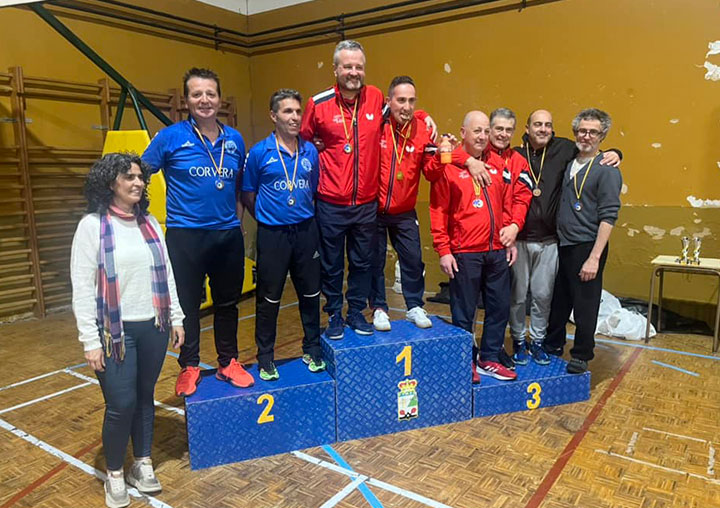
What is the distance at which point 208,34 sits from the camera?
6.82 m

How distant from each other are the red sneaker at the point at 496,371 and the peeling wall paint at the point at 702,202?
2.89 m

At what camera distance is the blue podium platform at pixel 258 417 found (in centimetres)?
251

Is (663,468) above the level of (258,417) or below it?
below

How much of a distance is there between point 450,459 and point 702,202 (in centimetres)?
364

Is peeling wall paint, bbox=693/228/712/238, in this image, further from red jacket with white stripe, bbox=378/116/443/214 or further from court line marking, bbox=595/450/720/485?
red jacket with white stripe, bbox=378/116/443/214

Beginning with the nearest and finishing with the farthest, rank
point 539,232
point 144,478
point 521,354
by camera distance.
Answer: point 144,478 → point 539,232 → point 521,354

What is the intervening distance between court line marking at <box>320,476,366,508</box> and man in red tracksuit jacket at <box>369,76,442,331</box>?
0.84 meters

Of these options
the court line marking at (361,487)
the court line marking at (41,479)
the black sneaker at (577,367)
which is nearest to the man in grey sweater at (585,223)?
the black sneaker at (577,367)

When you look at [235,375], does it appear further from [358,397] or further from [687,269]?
[687,269]

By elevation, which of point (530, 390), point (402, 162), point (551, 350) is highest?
point (402, 162)

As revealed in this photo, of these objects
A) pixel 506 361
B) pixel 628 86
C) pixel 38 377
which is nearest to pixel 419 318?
pixel 506 361

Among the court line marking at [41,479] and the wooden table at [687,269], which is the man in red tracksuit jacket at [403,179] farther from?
the wooden table at [687,269]

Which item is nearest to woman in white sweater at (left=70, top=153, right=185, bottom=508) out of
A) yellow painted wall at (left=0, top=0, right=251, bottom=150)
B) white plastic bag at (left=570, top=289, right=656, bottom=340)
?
white plastic bag at (left=570, top=289, right=656, bottom=340)

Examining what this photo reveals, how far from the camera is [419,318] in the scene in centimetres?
302
